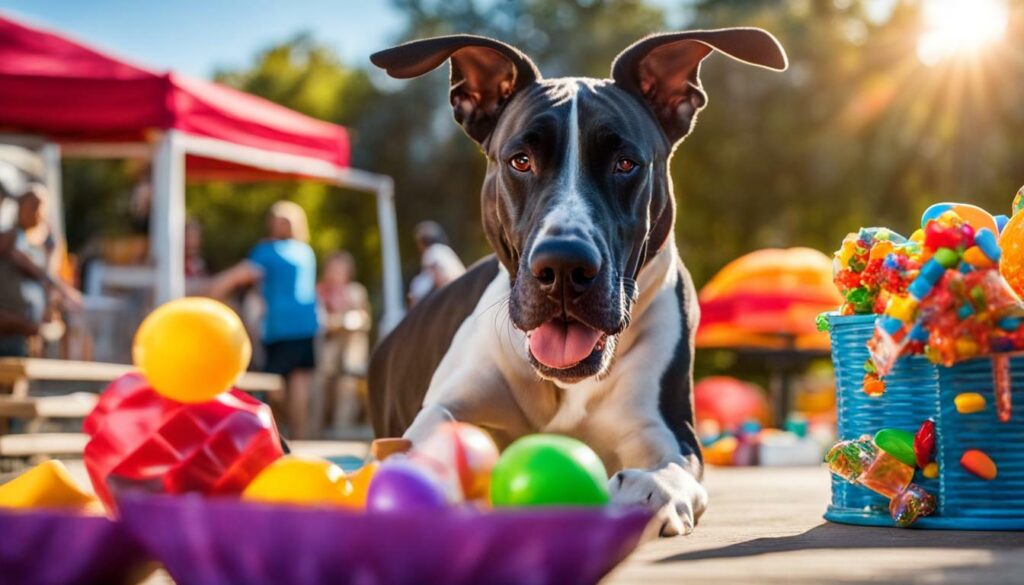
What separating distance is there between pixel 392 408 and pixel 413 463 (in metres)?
3.10

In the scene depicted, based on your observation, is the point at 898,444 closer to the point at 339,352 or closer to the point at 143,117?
the point at 143,117

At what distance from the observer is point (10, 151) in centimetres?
875

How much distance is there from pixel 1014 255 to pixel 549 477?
1.73m

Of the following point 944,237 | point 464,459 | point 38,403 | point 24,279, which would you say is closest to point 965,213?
point 944,237

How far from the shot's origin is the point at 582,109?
11.3 ft

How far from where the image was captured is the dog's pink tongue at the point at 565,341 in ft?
10.7

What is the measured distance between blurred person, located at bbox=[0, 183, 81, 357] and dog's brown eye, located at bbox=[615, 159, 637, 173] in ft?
15.8

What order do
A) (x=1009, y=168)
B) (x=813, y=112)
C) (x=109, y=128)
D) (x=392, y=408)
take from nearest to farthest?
(x=392, y=408) < (x=109, y=128) < (x=1009, y=168) < (x=813, y=112)

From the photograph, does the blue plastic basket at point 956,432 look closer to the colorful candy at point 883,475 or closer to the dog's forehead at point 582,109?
the colorful candy at point 883,475

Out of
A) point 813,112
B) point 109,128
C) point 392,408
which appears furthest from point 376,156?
point 392,408

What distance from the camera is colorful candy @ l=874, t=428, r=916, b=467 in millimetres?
3039

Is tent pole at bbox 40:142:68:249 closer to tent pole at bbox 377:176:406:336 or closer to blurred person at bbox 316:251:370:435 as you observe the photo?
tent pole at bbox 377:176:406:336

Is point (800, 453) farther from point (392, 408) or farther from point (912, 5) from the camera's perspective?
point (912, 5)

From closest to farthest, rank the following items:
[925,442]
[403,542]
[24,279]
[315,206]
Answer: [403,542] < [925,442] < [24,279] < [315,206]
